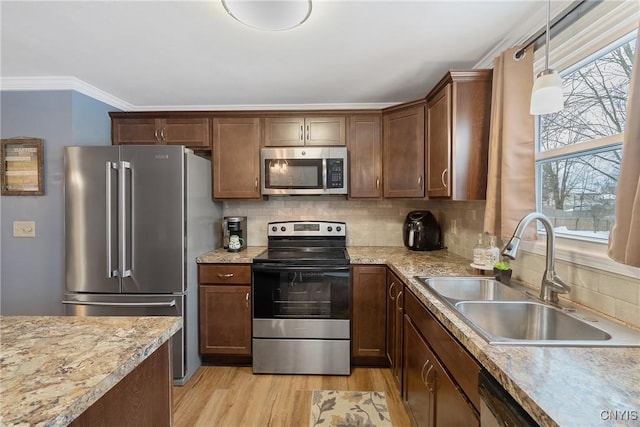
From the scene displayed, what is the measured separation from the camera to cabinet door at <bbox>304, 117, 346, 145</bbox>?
8.47 feet

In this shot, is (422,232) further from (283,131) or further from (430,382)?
(283,131)

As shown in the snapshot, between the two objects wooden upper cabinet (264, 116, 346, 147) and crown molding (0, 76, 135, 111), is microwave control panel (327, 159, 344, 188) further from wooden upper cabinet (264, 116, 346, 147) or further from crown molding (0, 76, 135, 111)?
crown molding (0, 76, 135, 111)

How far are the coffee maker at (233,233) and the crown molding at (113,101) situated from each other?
3.51 feet

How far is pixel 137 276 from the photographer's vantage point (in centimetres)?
208

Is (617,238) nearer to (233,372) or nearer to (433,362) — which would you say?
(433,362)

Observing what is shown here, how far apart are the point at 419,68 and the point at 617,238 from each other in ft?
5.33

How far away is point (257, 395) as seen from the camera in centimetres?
201

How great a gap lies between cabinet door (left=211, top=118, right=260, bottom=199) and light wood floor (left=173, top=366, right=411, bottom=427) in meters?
1.51

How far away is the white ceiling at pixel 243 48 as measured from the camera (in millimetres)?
1436

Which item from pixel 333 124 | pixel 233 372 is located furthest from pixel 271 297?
pixel 333 124

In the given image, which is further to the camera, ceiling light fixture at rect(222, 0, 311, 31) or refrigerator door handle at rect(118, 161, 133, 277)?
refrigerator door handle at rect(118, 161, 133, 277)

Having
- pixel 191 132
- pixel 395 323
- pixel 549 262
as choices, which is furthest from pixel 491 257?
pixel 191 132

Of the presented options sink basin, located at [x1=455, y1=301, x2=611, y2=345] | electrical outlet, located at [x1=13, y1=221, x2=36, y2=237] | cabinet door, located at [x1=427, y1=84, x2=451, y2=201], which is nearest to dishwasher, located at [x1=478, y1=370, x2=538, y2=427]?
sink basin, located at [x1=455, y1=301, x2=611, y2=345]

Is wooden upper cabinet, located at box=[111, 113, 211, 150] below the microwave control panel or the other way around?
the other way around
